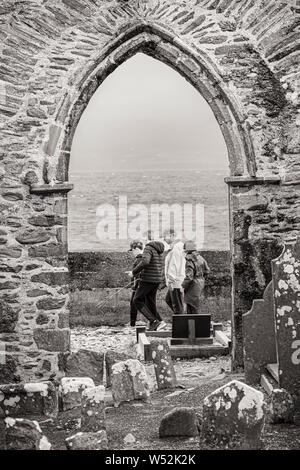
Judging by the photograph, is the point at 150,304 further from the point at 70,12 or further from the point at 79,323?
the point at 70,12

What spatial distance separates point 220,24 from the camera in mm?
9336

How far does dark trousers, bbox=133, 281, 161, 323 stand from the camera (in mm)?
12453

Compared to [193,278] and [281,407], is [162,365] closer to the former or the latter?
[281,407]

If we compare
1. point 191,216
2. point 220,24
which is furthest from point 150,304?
point 191,216

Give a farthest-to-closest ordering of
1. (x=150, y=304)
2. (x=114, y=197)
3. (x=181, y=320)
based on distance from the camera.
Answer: (x=114, y=197)
(x=150, y=304)
(x=181, y=320)

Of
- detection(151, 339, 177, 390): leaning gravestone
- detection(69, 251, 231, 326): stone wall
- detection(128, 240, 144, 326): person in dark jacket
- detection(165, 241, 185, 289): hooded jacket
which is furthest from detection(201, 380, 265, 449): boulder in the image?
detection(69, 251, 231, 326): stone wall

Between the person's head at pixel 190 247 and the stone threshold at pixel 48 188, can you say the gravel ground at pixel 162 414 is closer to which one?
the person's head at pixel 190 247

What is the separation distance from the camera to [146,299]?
41.7 feet

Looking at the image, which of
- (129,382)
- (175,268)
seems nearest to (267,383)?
(129,382)

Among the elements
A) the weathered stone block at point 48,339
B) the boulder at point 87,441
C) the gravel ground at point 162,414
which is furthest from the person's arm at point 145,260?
the boulder at point 87,441

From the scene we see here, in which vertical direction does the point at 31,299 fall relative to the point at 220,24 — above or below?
below

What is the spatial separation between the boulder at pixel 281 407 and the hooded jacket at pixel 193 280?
19.8 ft

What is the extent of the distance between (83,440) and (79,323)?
891 cm

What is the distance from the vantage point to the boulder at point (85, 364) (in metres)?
8.39
